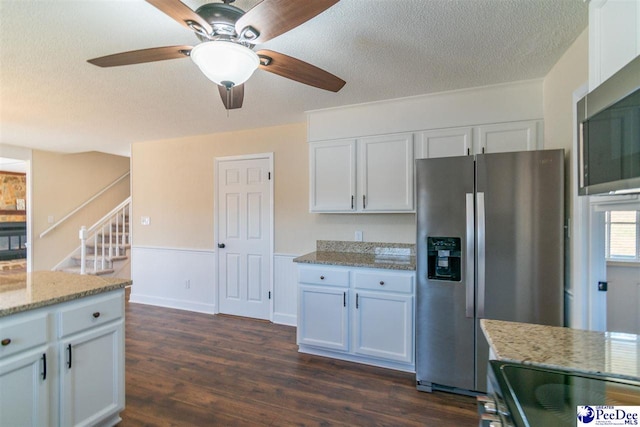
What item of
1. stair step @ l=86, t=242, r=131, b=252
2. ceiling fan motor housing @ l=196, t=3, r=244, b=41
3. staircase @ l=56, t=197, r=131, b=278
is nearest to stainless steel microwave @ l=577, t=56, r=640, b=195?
ceiling fan motor housing @ l=196, t=3, r=244, b=41

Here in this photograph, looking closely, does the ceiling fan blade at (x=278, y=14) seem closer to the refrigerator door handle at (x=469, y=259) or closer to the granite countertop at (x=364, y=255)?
the refrigerator door handle at (x=469, y=259)

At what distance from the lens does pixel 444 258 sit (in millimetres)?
2236

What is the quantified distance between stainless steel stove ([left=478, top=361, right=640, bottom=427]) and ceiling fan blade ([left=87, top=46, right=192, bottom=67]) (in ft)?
5.97

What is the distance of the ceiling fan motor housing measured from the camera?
1.24 m

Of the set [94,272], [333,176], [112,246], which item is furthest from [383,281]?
[112,246]

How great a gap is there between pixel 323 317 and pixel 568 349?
6.43 feet

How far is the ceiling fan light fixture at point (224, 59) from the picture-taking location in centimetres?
124

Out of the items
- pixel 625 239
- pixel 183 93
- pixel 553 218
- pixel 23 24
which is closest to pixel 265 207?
pixel 183 93

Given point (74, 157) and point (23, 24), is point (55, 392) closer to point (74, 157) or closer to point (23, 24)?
point (23, 24)

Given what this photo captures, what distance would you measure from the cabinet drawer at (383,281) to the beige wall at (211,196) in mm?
641

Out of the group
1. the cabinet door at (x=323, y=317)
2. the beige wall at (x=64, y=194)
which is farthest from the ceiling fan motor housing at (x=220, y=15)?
the beige wall at (x=64, y=194)

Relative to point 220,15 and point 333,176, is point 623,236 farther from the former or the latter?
point 220,15

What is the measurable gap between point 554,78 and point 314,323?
279 centimetres

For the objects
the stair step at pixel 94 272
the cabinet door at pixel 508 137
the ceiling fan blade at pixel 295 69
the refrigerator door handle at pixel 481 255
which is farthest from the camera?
the stair step at pixel 94 272
